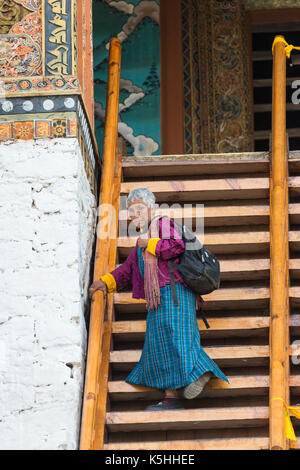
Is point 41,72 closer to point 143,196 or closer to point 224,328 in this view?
point 143,196

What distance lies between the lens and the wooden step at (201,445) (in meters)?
6.12

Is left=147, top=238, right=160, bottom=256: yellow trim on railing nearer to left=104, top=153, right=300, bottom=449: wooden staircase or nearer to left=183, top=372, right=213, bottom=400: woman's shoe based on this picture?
left=104, top=153, right=300, bottom=449: wooden staircase

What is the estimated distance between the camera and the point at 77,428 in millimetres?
6227

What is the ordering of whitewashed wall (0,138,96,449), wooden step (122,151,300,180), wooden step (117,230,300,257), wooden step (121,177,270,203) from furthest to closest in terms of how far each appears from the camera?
wooden step (122,151,300,180)
wooden step (121,177,270,203)
wooden step (117,230,300,257)
whitewashed wall (0,138,96,449)

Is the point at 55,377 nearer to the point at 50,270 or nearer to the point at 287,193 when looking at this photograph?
the point at 50,270

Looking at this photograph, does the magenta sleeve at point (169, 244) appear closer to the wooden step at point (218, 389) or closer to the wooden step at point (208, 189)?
the wooden step at point (218, 389)

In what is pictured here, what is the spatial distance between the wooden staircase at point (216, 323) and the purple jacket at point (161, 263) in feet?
0.69

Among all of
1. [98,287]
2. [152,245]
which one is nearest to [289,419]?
[152,245]

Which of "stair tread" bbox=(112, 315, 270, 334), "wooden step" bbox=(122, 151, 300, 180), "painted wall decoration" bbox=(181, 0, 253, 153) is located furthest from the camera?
"painted wall decoration" bbox=(181, 0, 253, 153)

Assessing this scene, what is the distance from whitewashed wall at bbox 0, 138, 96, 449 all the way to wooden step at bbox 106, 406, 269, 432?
0.94 ft

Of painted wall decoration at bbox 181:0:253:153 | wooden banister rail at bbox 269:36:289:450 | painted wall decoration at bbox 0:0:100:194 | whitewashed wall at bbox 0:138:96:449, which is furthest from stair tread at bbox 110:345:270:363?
painted wall decoration at bbox 181:0:253:153

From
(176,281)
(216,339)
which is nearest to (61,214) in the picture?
(176,281)

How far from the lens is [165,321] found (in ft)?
21.2

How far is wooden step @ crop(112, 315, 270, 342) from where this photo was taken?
6875mm
